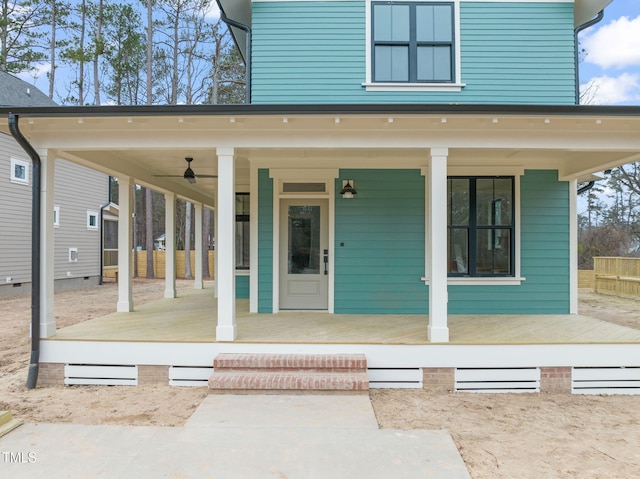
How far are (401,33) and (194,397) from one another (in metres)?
6.17

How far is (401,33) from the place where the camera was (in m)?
6.67

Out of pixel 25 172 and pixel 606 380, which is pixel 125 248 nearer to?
pixel 606 380

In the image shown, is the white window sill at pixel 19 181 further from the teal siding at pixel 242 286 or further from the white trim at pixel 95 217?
the teal siding at pixel 242 286

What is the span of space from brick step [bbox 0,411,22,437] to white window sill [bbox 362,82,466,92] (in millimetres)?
6123

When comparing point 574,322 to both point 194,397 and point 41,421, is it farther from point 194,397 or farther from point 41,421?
point 41,421

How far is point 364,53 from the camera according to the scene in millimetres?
6688

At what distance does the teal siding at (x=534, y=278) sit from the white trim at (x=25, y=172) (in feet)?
42.5

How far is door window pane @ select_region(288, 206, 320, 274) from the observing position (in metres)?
6.60

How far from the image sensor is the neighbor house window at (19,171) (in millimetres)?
12219

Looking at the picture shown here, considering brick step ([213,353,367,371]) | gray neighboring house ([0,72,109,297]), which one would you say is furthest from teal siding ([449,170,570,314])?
gray neighboring house ([0,72,109,297])

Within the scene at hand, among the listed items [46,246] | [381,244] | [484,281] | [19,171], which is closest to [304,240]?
[381,244]

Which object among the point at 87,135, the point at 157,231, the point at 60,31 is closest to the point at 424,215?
the point at 87,135

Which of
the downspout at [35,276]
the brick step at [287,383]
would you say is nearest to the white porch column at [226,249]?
the brick step at [287,383]

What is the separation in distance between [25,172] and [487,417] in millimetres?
14441
